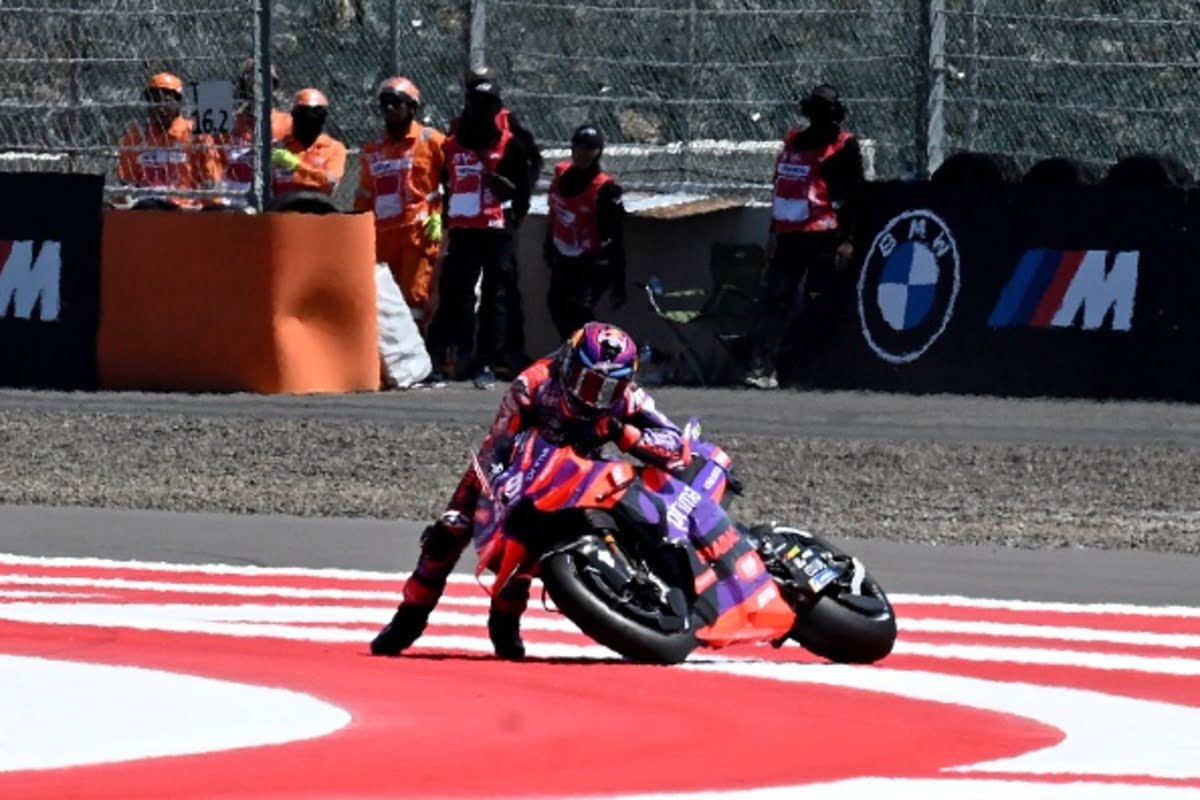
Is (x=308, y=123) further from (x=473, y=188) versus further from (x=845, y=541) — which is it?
(x=845, y=541)

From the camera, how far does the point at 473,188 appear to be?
19.8 m

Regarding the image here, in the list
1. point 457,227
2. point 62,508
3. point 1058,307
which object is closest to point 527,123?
point 457,227

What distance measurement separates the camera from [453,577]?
13086 mm

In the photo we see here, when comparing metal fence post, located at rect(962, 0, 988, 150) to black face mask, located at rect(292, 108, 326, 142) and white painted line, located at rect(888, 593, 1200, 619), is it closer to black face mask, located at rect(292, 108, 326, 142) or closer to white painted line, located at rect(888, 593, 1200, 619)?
black face mask, located at rect(292, 108, 326, 142)

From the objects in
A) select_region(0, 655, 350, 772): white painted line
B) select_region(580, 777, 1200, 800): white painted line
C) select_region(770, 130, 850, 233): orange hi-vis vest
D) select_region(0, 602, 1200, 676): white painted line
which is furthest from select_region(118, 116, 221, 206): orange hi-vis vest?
select_region(580, 777, 1200, 800): white painted line

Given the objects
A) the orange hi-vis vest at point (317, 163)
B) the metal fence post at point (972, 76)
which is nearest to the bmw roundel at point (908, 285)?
Answer: the metal fence post at point (972, 76)

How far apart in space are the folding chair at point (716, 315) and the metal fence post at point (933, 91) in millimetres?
1367

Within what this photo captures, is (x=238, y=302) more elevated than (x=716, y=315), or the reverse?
(x=238, y=302)

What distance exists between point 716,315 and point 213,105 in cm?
341

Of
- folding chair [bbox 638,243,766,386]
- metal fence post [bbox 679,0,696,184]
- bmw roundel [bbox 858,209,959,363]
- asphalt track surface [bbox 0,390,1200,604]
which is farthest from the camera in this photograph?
metal fence post [bbox 679,0,696,184]

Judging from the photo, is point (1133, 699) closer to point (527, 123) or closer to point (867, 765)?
point (867, 765)

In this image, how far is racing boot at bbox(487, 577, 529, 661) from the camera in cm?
994

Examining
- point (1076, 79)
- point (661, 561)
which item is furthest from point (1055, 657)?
point (1076, 79)

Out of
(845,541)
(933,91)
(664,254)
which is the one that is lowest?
(845,541)
